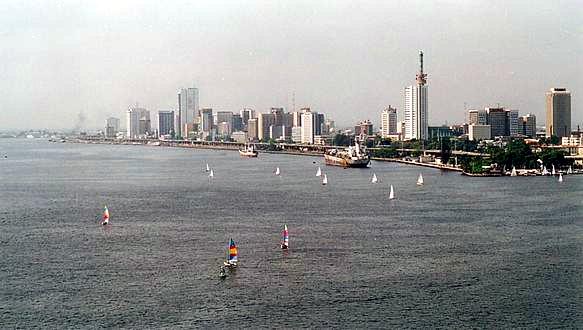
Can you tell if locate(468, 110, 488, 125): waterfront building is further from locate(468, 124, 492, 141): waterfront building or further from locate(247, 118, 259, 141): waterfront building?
locate(247, 118, 259, 141): waterfront building

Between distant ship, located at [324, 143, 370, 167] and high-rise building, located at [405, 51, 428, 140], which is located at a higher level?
high-rise building, located at [405, 51, 428, 140]

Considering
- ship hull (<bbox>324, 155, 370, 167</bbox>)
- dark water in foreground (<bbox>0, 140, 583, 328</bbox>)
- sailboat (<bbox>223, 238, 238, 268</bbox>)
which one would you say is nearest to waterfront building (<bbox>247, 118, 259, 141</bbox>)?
ship hull (<bbox>324, 155, 370, 167</bbox>)

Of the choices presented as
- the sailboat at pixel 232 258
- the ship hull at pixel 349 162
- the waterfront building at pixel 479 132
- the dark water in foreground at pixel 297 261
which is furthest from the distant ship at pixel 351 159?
the sailboat at pixel 232 258

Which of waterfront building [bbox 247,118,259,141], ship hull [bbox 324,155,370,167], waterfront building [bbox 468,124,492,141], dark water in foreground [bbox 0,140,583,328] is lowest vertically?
dark water in foreground [bbox 0,140,583,328]

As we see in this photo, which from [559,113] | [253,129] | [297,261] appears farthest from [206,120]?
[297,261]

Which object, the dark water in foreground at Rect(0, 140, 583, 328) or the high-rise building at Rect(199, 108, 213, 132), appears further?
the high-rise building at Rect(199, 108, 213, 132)

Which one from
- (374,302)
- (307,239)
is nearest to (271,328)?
(374,302)

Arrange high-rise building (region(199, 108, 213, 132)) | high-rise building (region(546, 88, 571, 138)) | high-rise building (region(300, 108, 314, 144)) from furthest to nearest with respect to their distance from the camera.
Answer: high-rise building (region(199, 108, 213, 132)) < high-rise building (region(300, 108, 314, 144)) < high-rise building (region(546, 88, 571, 138))

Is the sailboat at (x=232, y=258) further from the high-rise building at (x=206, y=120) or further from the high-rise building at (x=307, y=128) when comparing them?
the high-rise building at (x=206, y=120)

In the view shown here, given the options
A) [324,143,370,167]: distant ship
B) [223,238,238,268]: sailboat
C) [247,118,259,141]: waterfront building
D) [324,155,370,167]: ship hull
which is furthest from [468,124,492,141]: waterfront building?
[223,238,238,268]: sailboat

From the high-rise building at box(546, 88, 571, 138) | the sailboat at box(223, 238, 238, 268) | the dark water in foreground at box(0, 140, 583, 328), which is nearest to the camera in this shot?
the dark water in foreground at box(0, 140, 583, 328)

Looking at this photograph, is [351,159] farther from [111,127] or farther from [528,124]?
[111,127]
